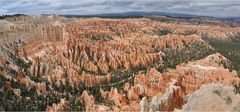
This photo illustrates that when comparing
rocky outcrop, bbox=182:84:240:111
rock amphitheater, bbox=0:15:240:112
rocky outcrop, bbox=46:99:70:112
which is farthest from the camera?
rock amphitheater, bbox=0:15:240:112

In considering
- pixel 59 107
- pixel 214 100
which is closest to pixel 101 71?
pixel 59 107

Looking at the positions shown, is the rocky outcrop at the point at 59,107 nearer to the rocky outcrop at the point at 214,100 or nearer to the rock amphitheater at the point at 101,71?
the rock amphitheater at the point at 101,71

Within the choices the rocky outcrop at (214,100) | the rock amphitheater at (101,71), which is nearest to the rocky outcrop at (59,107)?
the rock amphitheater at (101,71)

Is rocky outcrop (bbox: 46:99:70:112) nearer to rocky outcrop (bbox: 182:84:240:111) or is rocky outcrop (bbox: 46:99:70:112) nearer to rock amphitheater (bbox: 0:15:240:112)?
rock amphitheater (bbox: 0:15:240:112)

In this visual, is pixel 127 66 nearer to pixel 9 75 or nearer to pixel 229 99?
pixel 9 75

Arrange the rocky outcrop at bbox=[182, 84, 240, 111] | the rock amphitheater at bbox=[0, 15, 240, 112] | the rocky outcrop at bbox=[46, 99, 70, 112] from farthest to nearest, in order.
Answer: the rock amphitheater at bbox=[0, 15, 240, 112]
the rocky outcrop at bbox=[46, 99, 70, 112]
the rocky outcrop at bbox=[182, 84, 240, 111]

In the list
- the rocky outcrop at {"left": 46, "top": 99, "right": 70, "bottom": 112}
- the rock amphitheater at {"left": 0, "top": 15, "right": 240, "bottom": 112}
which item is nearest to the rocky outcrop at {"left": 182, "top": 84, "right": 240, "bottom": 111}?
the rock amphitheater at {"left": 0, "top": 15, "right": 240, "bottom": 112}

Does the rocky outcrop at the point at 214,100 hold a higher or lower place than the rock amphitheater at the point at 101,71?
higher

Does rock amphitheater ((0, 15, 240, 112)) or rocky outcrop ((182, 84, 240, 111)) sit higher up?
rocky outcrop ((182, 84, 240, 111))
